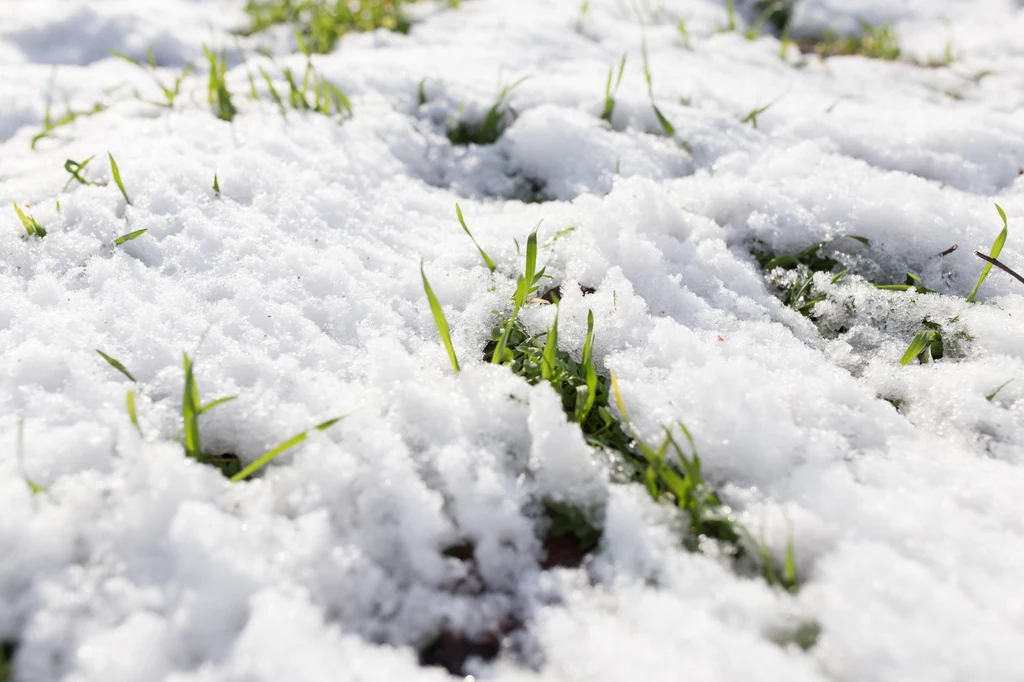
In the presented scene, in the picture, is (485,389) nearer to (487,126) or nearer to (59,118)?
(487,126)

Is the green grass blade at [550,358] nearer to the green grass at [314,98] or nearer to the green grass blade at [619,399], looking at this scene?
the green grass blade at [619,399]

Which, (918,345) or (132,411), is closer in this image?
(132,411)

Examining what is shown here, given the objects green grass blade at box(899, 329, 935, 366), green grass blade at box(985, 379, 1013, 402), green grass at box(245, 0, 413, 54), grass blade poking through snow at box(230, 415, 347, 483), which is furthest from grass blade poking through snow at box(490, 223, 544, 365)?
green grass at box(245, 0, 413, 54)

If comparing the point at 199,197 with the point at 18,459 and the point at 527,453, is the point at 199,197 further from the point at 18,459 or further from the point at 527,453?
the point at 527,453

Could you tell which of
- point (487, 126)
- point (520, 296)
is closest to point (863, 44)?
point (487, 126)

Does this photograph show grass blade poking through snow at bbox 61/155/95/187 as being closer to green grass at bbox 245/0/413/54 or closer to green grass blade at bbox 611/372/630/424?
green grass blade at bbox 611/372/630/424

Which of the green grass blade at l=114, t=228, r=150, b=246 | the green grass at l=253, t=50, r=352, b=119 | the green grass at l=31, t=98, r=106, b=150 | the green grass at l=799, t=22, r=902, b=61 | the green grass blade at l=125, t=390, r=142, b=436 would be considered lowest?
the green grass blade at l=125, t=390, r=142, b=436

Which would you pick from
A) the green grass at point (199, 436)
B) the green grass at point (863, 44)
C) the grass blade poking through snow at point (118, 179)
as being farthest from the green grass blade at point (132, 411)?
the green grass at point (863, 44)

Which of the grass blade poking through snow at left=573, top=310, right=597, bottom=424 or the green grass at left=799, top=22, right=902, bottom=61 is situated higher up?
the green grass at left=799, top=22, right=902, bottom=61
